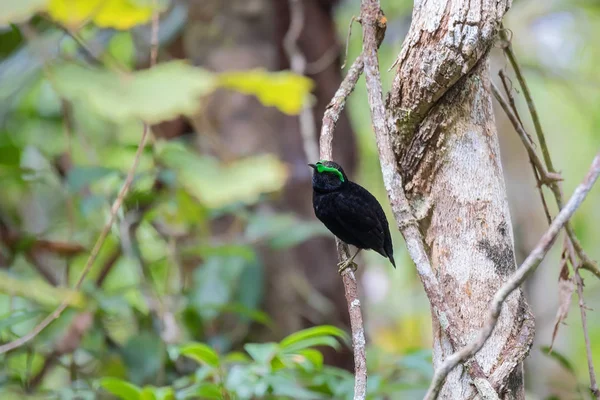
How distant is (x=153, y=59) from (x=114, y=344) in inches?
62.5

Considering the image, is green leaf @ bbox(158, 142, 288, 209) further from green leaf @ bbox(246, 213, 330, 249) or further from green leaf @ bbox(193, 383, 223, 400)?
green leaf @ bbox(193, 383, 223, 400)

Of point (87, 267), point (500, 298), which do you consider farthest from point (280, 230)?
point (500, 298)

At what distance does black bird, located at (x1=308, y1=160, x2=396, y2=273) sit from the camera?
2162mm

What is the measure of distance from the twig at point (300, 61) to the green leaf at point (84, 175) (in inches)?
41.8

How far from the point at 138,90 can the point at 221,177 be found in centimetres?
71

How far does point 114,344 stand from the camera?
3.84 meters

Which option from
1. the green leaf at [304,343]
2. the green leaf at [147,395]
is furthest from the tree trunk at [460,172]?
the green leaf at [147,395]

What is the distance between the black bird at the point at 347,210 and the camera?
2.16 metres

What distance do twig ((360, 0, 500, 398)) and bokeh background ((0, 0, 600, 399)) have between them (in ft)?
2.48

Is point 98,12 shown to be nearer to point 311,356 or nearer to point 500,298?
point 311,356

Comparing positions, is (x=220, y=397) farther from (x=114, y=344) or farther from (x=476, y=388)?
(x=114, y=344)

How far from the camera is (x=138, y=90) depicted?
249cm

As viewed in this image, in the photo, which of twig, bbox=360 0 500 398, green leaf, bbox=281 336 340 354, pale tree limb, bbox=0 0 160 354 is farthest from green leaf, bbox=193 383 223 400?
twig, bbox=360 0 500 398

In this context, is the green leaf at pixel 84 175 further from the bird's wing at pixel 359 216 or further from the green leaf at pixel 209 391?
the bird's wing at pixel 359 216
